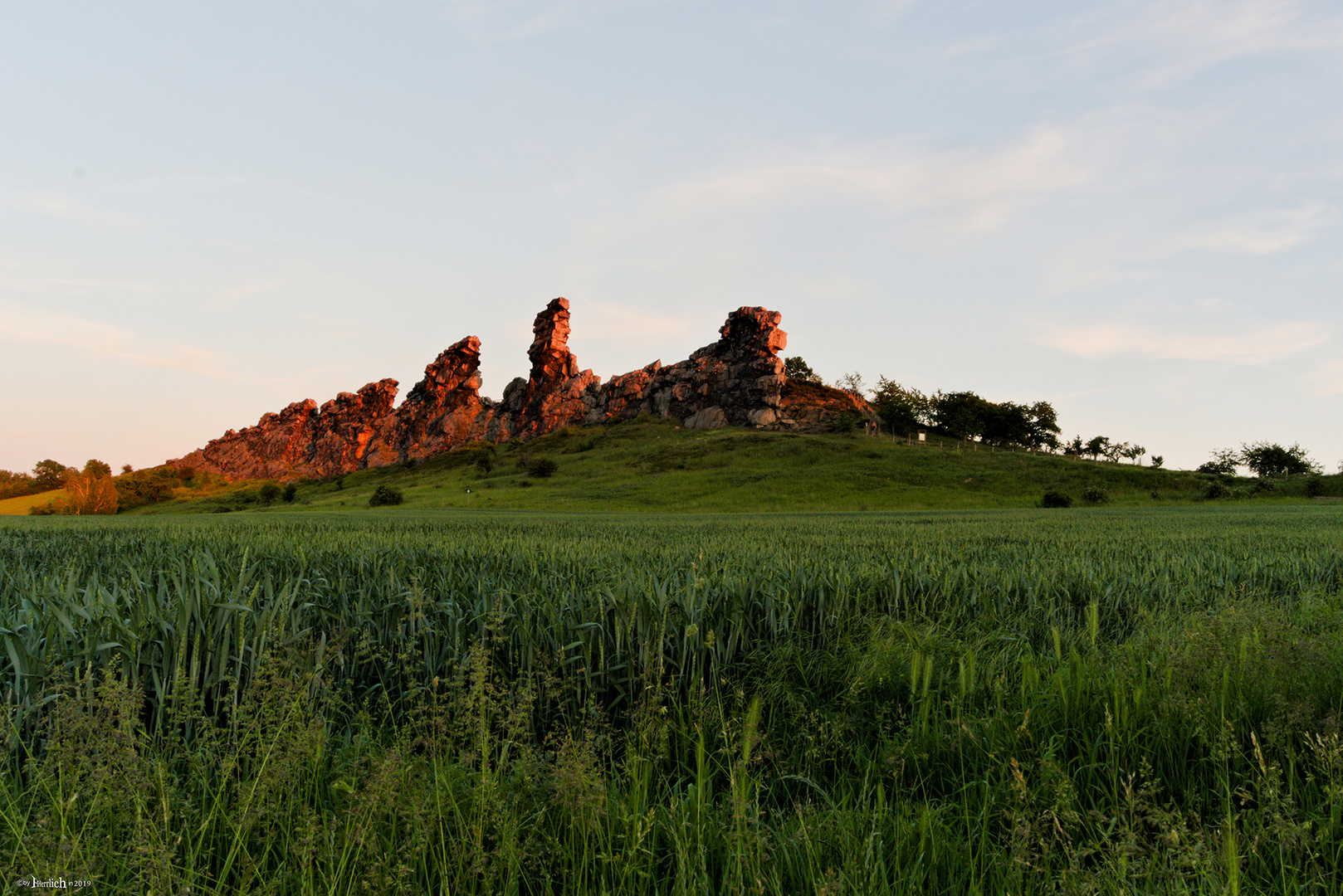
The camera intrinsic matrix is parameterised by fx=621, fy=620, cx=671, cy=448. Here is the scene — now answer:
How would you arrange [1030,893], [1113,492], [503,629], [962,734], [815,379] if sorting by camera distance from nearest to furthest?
[1030,893] < [962,734] < [503,629] < [1113,492] < [815,379]

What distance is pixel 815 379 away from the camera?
144875mm

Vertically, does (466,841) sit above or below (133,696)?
below

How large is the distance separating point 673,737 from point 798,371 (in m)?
146

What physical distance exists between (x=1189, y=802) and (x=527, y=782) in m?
2.77

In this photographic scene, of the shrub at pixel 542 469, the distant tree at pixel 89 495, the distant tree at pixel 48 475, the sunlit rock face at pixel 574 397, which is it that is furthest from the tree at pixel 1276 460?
the distant tree at pixel 48 475

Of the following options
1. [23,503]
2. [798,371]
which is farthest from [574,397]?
[23,503]

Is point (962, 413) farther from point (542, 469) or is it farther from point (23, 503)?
point (23, 503)

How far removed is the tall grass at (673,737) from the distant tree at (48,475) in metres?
148

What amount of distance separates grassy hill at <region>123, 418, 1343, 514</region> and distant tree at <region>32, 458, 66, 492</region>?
104 ft

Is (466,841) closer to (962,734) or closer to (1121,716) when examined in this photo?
(962,734)

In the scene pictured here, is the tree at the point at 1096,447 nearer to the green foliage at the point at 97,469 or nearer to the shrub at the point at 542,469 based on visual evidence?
the shrub at the point at 542,469

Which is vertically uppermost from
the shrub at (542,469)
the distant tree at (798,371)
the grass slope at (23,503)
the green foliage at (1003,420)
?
the distant tree at (798,371)

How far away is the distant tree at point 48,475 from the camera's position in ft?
368

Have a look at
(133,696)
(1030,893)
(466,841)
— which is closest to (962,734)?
(1030,893)
